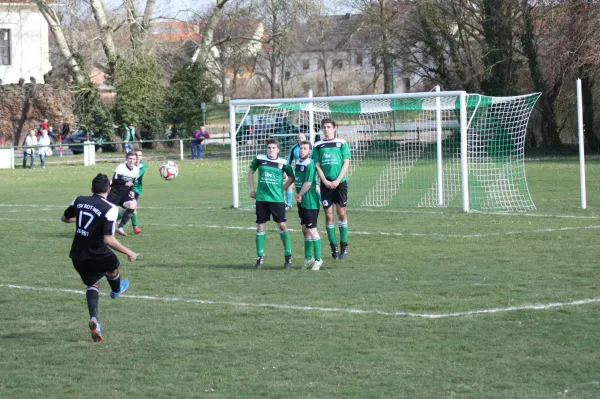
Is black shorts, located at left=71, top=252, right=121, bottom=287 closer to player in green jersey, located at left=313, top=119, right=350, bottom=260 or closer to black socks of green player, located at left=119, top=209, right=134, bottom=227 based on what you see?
player in green jersey, located at left=313, top=119, right=350, bottom=260

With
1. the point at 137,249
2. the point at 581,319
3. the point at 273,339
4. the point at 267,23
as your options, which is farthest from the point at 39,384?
the point at 267,23

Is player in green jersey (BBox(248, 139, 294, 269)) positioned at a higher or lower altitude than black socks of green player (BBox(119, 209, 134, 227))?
higher

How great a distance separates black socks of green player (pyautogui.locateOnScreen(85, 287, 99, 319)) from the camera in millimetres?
8812

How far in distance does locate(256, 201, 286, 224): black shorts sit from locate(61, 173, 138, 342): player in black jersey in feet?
12.9

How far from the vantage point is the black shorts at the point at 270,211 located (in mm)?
12773

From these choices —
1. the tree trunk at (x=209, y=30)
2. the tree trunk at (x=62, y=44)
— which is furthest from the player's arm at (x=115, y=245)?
the tree trunk at (x=209, y=30)

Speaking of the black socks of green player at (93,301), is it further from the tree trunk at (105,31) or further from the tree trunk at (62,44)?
the tree trunk at (105,31)

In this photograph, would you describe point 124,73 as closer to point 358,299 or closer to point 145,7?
point 145,7

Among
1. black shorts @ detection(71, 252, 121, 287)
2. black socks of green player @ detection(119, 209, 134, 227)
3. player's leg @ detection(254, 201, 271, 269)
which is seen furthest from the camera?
black socks of green player @ detection(119, 209, 134, 227)

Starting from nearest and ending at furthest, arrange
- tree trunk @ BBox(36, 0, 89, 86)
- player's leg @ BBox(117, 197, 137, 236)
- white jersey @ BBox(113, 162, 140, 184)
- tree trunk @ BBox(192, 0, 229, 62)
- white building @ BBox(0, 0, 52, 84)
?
player's leg @ BBox(117, 197, 137, 236)
white jersey @ BBox(113, 162, 140, 184)
tree trunk @ BBox(36, 0, 89, 86)
tree trunk @ BBox(192, 0, 229, 62)
white building @ BBox(0, 0, 52, 84)

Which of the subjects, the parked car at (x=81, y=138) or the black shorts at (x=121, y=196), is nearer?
the black shorts at (x=121, y=196)

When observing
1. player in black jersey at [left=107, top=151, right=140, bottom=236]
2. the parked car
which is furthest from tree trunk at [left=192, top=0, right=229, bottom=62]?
player in black jersey at [left=107, top=151, right=140, bottom=236]

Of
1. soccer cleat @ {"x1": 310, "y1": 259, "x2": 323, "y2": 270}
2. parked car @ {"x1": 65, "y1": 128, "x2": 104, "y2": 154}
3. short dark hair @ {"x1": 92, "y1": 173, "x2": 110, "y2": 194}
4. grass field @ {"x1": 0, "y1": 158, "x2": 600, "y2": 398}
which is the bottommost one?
grass field @ {"x1": 0, "y1": 158, "x2": 600, "y2": 398}

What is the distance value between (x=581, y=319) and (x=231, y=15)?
4709cm
